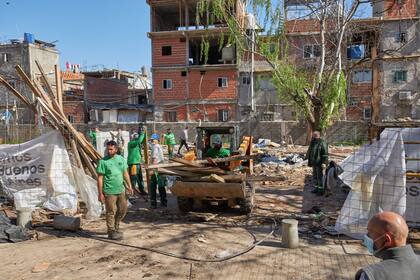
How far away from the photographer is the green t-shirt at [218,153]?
9203 millimetres

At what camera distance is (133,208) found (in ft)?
30.7

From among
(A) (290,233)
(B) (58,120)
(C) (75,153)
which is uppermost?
(B) (58,120)

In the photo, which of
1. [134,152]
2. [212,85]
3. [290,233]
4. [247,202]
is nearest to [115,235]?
[247,202]

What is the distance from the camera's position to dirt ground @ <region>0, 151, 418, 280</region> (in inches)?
209

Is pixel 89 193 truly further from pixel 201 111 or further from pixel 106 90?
pixel 106 90

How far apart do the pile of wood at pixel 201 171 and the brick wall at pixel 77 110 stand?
3383 centimetres

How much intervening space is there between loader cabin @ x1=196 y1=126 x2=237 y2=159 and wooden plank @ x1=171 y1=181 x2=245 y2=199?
1452 mm

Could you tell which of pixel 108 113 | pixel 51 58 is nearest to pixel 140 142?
pixel 108 113

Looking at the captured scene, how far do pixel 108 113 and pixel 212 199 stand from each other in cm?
3209

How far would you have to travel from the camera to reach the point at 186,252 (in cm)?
609

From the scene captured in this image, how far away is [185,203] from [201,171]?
39.8 inches

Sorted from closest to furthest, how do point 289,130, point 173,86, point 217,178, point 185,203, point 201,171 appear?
point 217,178 < point 201,171 < point 185,203 < point 289,130 < point 173,86

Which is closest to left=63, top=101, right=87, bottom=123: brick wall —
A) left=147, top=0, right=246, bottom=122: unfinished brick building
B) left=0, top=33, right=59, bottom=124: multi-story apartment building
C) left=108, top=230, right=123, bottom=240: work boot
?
left=0, top=33, right=59, bottom=124: multi-story apartment building

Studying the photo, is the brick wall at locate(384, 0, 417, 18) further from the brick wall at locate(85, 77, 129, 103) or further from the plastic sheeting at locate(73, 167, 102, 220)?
the brick wall at locate(85, 77, 129, 103)
